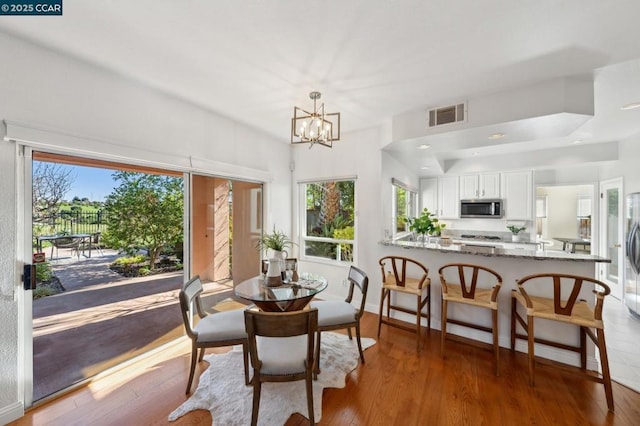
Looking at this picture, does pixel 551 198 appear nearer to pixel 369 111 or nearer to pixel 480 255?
pixel 480 255

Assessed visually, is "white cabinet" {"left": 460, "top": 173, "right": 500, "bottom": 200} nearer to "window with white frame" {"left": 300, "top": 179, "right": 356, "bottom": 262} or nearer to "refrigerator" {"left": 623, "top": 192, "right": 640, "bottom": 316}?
"refrigerator" {"left": 623, "top": 192, "right": 640, "bottom": 316}

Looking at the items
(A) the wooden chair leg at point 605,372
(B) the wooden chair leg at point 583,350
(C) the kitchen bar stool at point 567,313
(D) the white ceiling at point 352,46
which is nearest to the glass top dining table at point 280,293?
(C) the kitchen bar stool at point 567,313

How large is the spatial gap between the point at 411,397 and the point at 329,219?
2.70 m

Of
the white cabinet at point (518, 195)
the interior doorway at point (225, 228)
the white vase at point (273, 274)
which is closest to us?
the white vase at point (273, 274)

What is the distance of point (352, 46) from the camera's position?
188 cm

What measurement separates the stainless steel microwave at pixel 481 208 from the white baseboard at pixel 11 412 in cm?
670

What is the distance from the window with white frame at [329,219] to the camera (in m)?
4.04

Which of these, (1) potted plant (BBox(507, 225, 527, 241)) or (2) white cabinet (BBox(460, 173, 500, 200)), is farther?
(2) white cabinet (BBox(460, 173, 500, 200))

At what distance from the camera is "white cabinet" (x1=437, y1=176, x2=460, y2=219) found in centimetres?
572

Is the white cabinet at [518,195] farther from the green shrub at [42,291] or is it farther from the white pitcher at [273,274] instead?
the green shrub at [42,291]

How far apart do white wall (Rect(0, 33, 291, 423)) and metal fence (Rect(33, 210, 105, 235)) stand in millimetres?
176

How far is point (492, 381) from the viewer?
7.18 feet

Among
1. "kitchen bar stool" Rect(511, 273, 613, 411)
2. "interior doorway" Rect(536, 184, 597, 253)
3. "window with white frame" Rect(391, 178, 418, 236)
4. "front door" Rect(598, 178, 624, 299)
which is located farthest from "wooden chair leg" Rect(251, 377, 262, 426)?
"interior doorway" Rect(536, 184, 597, 253)

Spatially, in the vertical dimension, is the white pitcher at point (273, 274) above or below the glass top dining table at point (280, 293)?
above
